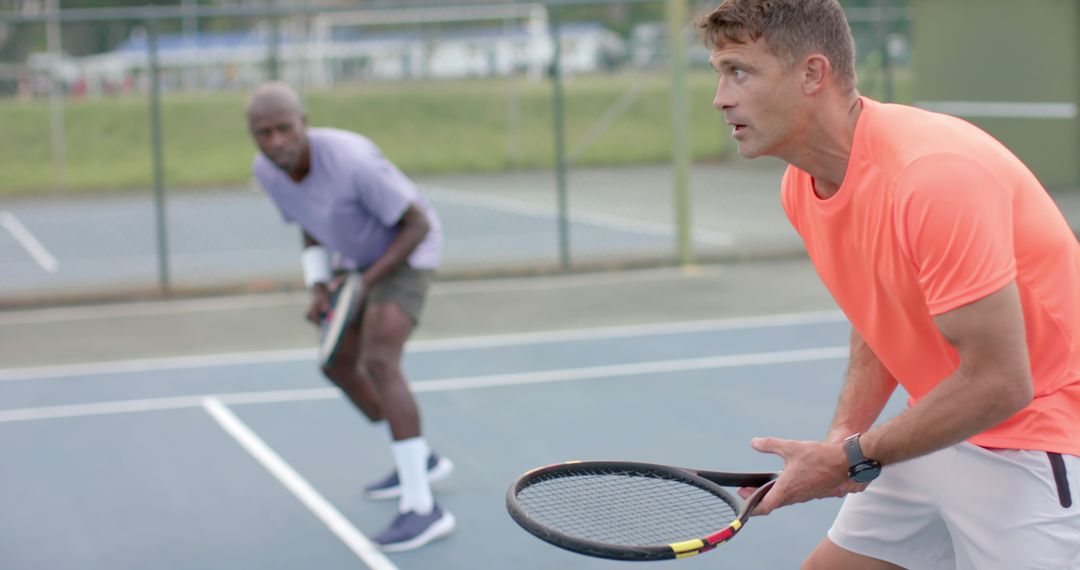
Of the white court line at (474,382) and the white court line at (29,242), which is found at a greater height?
the white court line at (474,382)

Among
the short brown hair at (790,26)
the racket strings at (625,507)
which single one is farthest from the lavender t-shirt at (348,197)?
the short brown hair at (790,26)

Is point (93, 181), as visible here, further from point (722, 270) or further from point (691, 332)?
point (691, 332)

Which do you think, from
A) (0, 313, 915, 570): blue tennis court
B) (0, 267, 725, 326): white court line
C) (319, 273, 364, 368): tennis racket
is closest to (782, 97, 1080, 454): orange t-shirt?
(0, 313, 915, 570): blue tennis court

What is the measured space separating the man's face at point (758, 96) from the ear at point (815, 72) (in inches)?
0.8

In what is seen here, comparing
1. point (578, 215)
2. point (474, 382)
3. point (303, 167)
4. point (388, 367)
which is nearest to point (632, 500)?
point (388, 367)

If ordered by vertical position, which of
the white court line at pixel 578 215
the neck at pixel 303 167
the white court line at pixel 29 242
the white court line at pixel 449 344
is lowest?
the white court line at pixel 29 242

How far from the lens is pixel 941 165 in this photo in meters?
2.33

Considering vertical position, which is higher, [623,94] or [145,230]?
[623,94]

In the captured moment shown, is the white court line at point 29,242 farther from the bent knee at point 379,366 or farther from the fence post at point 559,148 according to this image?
the bent knee at point 379,366

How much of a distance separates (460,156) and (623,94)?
3159 mm

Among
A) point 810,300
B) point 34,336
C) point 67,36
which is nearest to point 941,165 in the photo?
point 810,300

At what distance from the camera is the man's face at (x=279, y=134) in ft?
16.8

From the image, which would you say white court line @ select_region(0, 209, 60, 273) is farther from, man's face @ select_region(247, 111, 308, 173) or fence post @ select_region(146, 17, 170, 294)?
man's face @ select_region(247, 111, 308, 173)

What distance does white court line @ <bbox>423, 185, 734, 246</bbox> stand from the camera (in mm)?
14148
